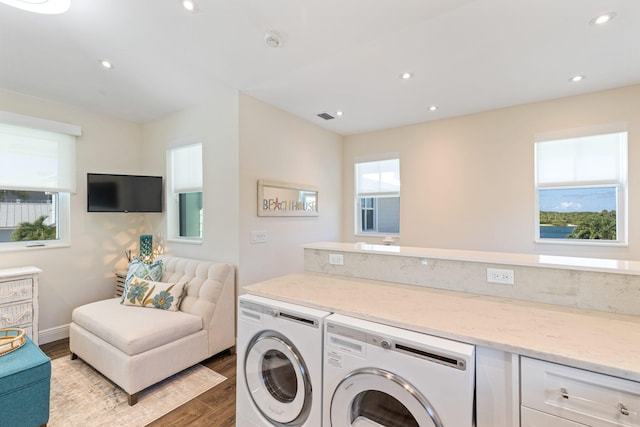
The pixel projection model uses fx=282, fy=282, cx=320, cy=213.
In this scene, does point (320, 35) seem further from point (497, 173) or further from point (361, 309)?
point (497, 173)

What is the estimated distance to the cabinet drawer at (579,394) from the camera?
932 mm

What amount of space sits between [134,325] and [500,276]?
107 inches

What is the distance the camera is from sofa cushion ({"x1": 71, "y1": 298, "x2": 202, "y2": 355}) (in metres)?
2.19

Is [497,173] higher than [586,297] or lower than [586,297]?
higher

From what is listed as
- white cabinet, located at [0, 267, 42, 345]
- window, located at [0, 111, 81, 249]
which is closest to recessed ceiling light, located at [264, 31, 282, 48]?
window, located at [0, 111, 81, 249]

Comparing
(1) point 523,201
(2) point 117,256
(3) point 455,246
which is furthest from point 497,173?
(2) point 117,256

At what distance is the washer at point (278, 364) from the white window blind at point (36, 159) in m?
3.13

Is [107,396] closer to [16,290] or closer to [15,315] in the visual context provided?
[15,315]

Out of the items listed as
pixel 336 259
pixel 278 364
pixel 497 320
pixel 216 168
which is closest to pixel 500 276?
pixel 497 320

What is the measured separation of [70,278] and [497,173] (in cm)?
543

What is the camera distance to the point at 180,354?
95.3 inches

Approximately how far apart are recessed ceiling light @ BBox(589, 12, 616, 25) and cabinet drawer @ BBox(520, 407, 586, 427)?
2.57m

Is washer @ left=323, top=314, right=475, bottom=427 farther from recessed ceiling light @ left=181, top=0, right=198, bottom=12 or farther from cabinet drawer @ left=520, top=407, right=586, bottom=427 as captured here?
recessed ceiling light @ left=181, top=0, right=198, bottom=12

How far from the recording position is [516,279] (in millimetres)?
1621
